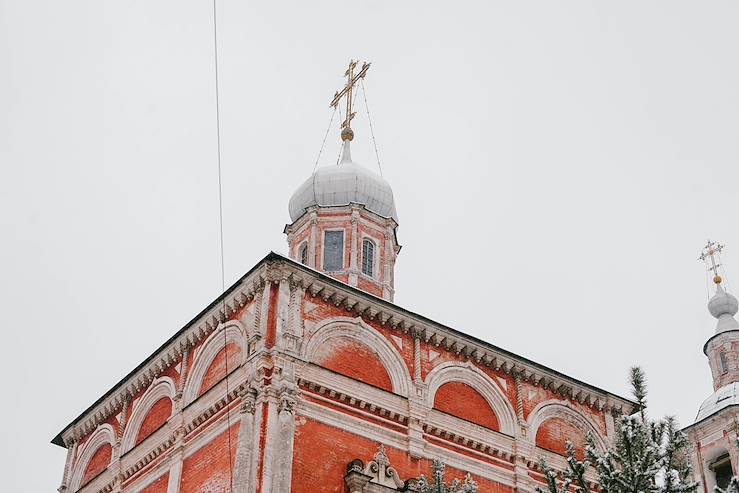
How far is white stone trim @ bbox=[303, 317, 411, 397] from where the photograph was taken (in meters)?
20.1

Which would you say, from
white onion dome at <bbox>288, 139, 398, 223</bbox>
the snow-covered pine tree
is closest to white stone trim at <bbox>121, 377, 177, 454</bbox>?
white onion dome at <bbox>288, 139, 398, 223</bbox>

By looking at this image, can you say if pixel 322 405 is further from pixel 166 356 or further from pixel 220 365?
pixel 166 356

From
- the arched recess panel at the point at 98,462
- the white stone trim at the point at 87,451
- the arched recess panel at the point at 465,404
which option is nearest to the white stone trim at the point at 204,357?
the arched recess panel at the point at 98,462

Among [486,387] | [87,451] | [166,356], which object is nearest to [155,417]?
[166,356]

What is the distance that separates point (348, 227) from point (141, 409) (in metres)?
6.71

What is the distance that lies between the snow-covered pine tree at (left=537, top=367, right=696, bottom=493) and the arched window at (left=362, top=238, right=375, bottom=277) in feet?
43.1

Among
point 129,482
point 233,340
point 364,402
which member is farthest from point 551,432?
point 129,482

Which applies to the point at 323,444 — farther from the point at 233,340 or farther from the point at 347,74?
the point at 347,74

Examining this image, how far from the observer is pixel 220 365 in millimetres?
20250

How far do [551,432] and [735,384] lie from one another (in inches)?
441

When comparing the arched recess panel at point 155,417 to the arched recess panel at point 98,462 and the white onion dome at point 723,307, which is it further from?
the white onion dome at point 723,307

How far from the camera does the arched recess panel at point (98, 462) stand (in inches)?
913

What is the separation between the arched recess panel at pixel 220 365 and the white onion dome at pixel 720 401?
54.7ft

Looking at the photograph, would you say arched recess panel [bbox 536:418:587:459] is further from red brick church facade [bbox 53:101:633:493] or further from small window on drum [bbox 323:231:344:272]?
small window on drum [bbox 323:231:344:272]
